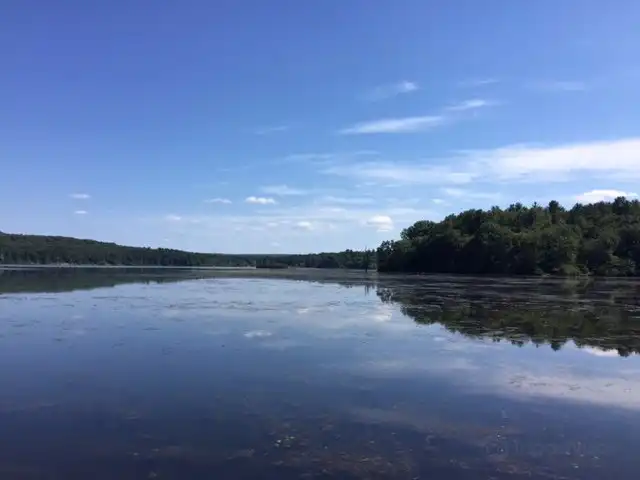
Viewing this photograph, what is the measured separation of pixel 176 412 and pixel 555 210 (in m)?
127

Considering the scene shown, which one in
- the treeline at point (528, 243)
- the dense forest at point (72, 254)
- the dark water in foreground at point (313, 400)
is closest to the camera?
the dark water in foreground at point (313, 400)

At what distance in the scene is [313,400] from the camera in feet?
35.3

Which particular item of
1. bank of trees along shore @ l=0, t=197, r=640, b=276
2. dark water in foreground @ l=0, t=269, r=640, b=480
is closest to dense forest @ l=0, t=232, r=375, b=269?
bank of trees along shore @ l=0, t=197, r=640, b=276

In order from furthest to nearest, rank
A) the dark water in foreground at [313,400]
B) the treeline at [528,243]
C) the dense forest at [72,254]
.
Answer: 1. the dense forest at [72,254]
2. the treeline at [528,243]
3. the dark water in foreground at [313,400]

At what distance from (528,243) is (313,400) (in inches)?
3445

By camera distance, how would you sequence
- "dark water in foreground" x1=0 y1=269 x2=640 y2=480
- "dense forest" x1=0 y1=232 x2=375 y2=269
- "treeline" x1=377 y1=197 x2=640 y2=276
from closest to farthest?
"dark water in foreground" x1=0 y1=269 x2=640 y2=480, "treeline" x1=377 y1=197 x2=640 y2=276, "dense forest" x1=0 y1=232 x2=375 y2=269

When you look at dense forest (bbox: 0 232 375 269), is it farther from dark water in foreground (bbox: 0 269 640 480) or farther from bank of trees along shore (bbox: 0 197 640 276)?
dark water in foreground (bbox: 0 269 640 480)

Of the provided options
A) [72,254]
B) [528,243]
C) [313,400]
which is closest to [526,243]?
[528,243]

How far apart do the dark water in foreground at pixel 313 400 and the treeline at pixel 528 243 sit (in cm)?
7364

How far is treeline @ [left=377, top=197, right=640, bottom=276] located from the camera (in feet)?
300

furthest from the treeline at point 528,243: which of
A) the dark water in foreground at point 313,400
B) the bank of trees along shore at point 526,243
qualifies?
the dark water in foreground at point 313,400

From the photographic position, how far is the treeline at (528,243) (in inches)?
3605

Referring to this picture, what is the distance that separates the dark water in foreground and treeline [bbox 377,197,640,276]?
73.6 metres

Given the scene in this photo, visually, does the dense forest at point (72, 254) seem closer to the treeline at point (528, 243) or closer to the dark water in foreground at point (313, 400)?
the treeline at point (528, 243)
